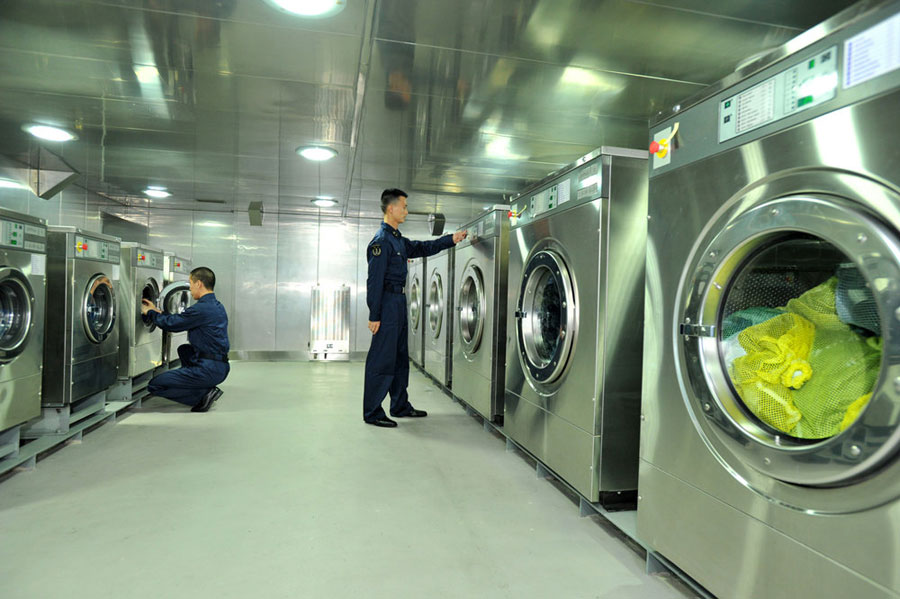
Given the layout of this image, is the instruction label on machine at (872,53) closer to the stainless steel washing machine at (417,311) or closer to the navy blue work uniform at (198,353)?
the navy blue work uniform at (198,353)

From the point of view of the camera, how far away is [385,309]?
3926mm

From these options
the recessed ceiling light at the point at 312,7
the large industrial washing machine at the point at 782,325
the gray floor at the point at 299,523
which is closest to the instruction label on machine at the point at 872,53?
the large industrial washing machine at the point at 782,325

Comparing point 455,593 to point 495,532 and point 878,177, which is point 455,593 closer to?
point 495,532

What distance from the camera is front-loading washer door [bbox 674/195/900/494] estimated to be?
1024mm

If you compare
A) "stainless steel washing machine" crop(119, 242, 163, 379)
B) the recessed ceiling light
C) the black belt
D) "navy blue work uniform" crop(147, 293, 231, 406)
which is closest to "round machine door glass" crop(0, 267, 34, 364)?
"navy blue work uniform" crop(147, 293, 231, 406)

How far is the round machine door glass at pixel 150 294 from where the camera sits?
14.9 feet

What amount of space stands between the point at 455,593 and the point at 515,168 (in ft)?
15.0

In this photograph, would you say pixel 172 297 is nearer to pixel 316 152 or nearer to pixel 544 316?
pixel 316 152

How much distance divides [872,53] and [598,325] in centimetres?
134

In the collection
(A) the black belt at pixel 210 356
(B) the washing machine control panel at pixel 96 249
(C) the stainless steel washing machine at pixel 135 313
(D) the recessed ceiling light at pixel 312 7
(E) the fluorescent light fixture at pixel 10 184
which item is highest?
(D) the recessed ceiling light at pixel 312 7

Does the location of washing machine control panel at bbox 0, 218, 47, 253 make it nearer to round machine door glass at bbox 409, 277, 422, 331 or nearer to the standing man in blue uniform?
the standing man in blue uniform

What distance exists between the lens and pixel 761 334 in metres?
1.43

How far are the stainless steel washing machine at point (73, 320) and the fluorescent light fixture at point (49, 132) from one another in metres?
1.56

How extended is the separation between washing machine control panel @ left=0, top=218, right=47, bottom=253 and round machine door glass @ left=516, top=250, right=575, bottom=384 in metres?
2.72
